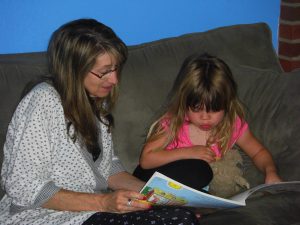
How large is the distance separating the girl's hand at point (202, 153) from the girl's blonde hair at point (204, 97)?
0.20ft

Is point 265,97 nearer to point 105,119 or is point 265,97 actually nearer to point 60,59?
point 105,119

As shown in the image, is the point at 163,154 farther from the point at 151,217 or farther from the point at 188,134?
the point at 151,217

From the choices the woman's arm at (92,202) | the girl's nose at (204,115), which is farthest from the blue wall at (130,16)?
the woman's arm at (92,202)

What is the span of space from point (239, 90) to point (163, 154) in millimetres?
395

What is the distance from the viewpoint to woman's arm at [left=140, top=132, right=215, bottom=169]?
5.29 feet

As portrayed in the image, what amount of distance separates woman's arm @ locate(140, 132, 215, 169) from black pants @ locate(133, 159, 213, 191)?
35mm

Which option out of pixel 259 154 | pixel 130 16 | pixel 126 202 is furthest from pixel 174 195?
pixel 130 16

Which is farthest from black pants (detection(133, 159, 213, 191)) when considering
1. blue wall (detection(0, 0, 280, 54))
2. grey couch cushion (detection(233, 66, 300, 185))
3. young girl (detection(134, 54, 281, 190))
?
blue wall (detection(0, 0, 280, 54))

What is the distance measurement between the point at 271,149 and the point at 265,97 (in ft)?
0.65

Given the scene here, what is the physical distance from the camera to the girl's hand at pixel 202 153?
5.33ft

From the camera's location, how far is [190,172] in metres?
1.53

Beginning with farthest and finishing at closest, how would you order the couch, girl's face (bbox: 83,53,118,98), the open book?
1. the couch
2. girl's face (bbox: 83,53,118,98)
3. the open book

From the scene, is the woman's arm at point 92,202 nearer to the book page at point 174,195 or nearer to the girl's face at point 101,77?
the book page at point 174,195

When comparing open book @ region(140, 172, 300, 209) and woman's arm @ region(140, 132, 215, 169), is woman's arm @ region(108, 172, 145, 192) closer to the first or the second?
woman's arm @ region(140, 132, 215, 169)
